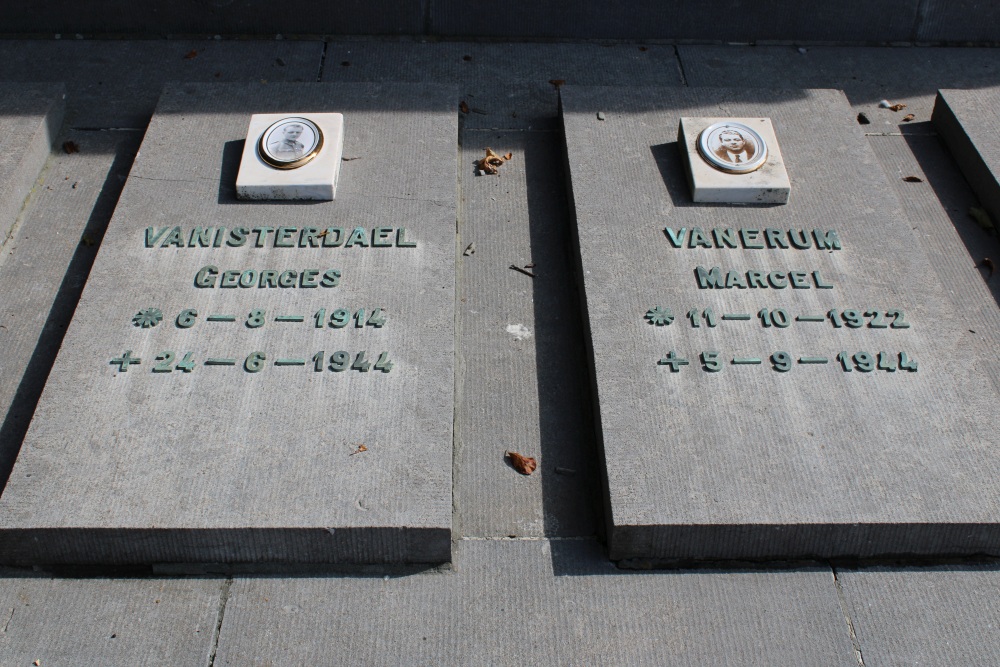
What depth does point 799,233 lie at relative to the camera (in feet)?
15.6

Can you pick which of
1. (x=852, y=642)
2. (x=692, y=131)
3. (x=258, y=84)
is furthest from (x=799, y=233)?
(x=258, y=84)

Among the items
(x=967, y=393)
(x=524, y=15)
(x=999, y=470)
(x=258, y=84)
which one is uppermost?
(x=524, y=15)

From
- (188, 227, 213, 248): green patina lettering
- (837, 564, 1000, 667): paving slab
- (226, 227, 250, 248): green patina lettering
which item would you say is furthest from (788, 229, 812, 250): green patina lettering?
(188, 227, 213, 248): green patina lettering

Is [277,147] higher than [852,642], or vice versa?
[277,147]

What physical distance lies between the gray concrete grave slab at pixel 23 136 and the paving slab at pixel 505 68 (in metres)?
1.78

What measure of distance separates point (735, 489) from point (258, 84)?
3859mm

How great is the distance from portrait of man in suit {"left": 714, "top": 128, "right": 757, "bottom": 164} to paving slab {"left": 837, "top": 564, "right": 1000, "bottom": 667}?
232 cm

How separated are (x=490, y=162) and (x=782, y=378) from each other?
2.38 metres

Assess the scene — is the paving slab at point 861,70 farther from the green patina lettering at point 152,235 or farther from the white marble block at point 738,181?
the green patina lettering at point 152,235

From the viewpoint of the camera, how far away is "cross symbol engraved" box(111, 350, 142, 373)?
409 cm

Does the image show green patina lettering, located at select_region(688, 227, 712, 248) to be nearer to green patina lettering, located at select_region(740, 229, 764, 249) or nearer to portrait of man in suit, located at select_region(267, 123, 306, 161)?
green patina lettering, located at select_region(740, 229, 764, 249)

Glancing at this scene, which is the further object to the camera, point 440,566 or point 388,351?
point 388,351

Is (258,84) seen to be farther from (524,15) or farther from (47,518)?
(47,518)

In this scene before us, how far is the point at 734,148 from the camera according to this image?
5039 millimetres
